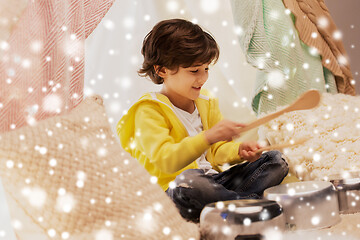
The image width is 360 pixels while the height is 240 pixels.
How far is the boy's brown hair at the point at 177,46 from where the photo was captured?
92 cm

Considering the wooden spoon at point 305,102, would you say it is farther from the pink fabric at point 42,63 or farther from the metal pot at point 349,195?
the pink fabric at point 42,63

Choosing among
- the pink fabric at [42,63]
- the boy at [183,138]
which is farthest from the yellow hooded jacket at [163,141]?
the pink fabric at [42,63]

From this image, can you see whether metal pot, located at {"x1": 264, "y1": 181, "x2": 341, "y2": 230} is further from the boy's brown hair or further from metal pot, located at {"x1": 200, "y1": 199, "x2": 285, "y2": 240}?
the boy's brown hair

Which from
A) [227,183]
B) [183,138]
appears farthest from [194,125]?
[227,183]

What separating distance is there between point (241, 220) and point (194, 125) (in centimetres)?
41

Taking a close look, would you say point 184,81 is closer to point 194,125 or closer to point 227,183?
point 194,125

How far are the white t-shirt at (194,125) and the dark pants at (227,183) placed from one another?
1.6 inches

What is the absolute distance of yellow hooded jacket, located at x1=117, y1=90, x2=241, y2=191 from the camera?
32.9 inches

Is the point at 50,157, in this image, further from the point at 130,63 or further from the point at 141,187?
the point at 130,63

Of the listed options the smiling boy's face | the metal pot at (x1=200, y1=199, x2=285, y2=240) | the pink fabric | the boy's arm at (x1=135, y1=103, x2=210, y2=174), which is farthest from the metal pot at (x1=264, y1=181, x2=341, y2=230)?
the pink fabric

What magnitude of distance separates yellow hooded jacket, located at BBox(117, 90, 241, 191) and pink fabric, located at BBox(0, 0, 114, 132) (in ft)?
0.54

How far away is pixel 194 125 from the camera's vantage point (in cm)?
101

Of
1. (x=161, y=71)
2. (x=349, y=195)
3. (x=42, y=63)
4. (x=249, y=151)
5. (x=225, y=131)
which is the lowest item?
(x=349, y=195)

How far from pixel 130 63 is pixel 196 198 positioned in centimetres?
54
